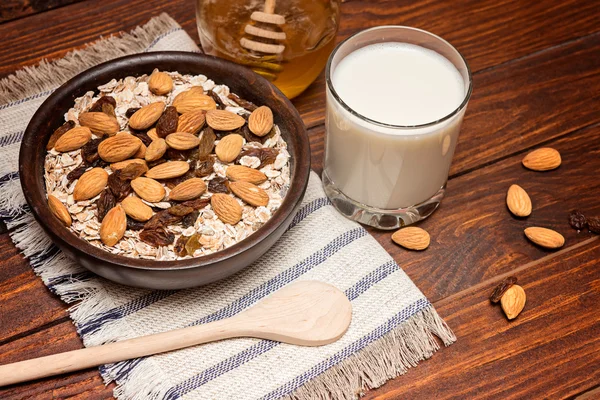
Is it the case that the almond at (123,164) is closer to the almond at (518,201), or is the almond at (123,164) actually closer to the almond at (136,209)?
the almond at (136,209)

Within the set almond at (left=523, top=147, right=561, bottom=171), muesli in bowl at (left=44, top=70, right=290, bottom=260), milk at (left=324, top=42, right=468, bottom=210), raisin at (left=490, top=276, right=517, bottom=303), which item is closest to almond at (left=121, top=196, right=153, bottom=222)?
muesli in bowl at (left=44, top=70, right=290, bottom=260)

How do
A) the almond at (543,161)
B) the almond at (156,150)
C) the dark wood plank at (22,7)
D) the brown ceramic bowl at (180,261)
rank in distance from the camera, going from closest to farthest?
the brown ceramic bowl at (180,261), the almond at (156,150), the almond at (543,161), the dark wood plank at (22,7)

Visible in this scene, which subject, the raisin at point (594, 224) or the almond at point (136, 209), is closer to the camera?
the almond at point (136, 209)

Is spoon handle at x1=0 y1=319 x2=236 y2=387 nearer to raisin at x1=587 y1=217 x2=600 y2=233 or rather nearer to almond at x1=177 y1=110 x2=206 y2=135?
almond at x1=177 y1=110 x2=206 y2=135

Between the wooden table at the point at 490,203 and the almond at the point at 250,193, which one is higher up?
the almond at the point at 250,193

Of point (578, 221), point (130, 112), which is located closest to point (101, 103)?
point (130, 112)

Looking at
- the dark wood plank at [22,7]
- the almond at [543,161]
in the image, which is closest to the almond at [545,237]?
the almond at [543,161]
